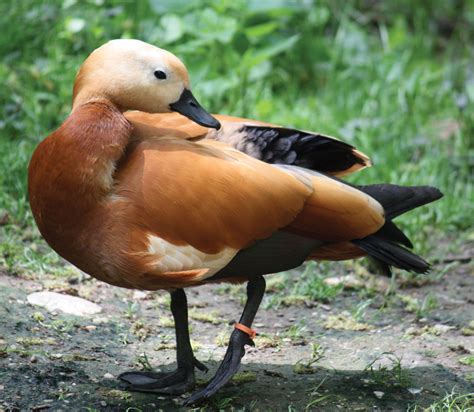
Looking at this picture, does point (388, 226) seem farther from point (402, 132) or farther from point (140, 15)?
point (140, 15)

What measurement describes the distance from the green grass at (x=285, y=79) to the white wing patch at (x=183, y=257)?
1843mm

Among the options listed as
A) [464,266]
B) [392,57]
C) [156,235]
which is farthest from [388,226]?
[392,57]

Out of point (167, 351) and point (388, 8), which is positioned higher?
point (388, 8)

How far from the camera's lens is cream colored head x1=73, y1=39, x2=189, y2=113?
340cm

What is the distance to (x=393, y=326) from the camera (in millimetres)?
4508

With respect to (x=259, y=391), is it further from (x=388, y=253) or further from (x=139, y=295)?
(x=139, y=295)

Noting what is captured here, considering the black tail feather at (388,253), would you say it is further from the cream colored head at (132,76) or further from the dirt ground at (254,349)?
the cream colored head at (132,76)

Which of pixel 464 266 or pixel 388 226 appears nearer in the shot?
pixel 388 226

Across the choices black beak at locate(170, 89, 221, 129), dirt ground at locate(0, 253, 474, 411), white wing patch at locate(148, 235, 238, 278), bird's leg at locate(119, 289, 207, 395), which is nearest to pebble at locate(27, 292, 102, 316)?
dirt ground at locate(0, 253, 474, 411)

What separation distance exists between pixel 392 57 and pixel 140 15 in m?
2.05

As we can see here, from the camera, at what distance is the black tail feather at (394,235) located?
365 centimetres

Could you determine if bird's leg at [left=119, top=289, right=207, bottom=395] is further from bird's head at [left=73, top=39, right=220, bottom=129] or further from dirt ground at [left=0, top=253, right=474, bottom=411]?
bird's head at [left=73, top=39, right=220, bottom=129]

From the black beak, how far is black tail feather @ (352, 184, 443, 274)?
0.72m

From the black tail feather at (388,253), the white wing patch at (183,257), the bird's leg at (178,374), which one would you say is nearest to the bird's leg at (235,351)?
the bird's leg at (178,374)
